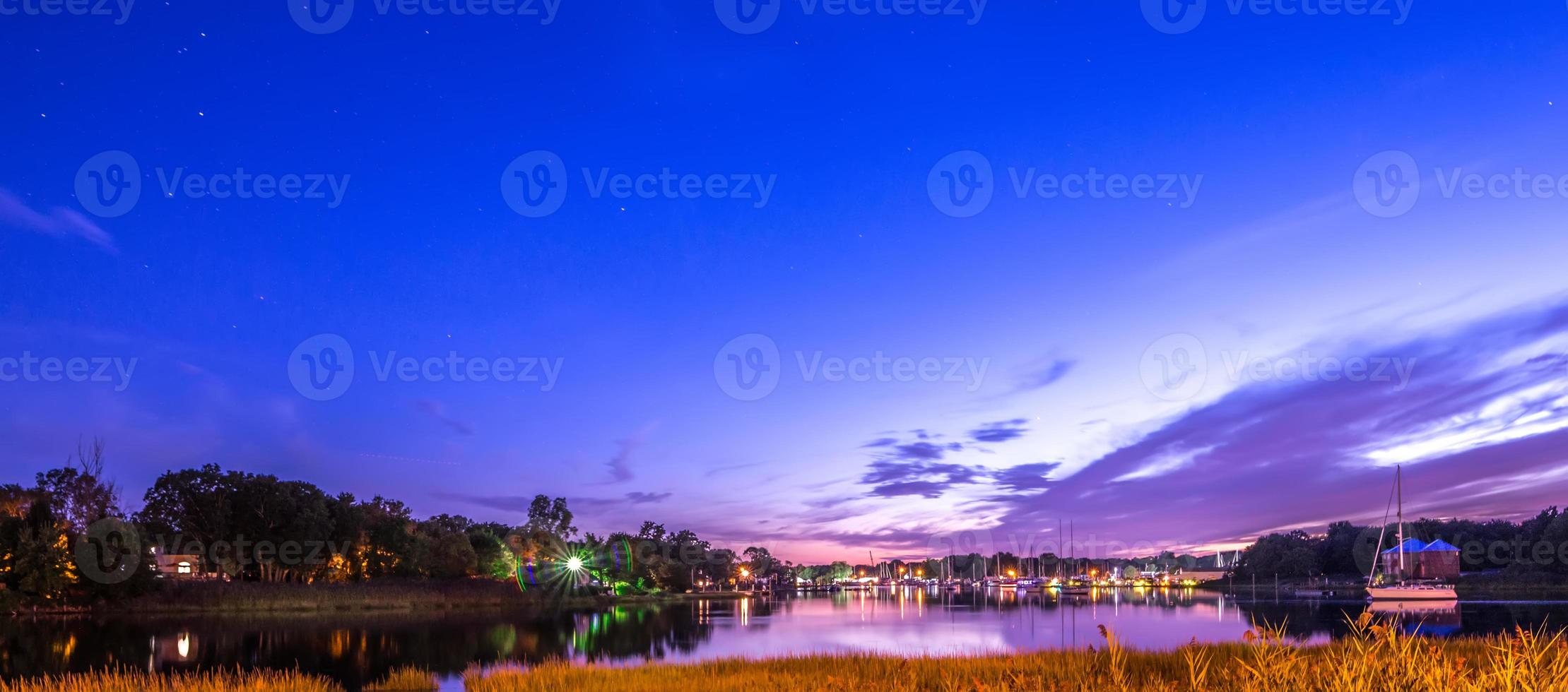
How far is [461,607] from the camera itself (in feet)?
292

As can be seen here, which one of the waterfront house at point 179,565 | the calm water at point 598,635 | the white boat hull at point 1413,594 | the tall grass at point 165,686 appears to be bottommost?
the white boat hull at point 1413,594

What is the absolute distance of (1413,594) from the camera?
105m

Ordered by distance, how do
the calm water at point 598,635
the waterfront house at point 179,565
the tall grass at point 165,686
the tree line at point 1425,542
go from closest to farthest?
the tall grass at point 165,686, the calm water at point 598,635, the waterfront house at point 179,565, the tree line at point 1425,542

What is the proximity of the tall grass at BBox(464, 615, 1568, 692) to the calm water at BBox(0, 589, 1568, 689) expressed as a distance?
932 centimetres

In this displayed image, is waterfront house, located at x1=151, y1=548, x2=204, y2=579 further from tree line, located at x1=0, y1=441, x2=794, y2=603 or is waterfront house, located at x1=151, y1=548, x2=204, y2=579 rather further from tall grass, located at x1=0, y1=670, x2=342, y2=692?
tall grass, located at x1=0, y1=670, x2=342, y2=692

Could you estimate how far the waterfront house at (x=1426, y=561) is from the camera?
128375mm

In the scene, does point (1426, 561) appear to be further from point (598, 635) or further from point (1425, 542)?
point (598, 635)

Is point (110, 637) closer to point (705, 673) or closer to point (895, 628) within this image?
point (705, 673)

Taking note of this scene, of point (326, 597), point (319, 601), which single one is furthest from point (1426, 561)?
point (319, 601)

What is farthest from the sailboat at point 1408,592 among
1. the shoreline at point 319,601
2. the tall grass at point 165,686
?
the tall grass at point 165,686

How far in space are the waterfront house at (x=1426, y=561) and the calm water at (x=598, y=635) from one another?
32.3 meters

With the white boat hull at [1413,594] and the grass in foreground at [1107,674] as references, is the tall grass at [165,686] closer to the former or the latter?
the grass in foreground at [1107,674]

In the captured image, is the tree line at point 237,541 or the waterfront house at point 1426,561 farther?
the waterfront house at point 1426,561

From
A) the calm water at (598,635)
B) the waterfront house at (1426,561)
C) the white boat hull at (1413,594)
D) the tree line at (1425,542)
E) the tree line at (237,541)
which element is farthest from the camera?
the waterfront house at (1426,561)
